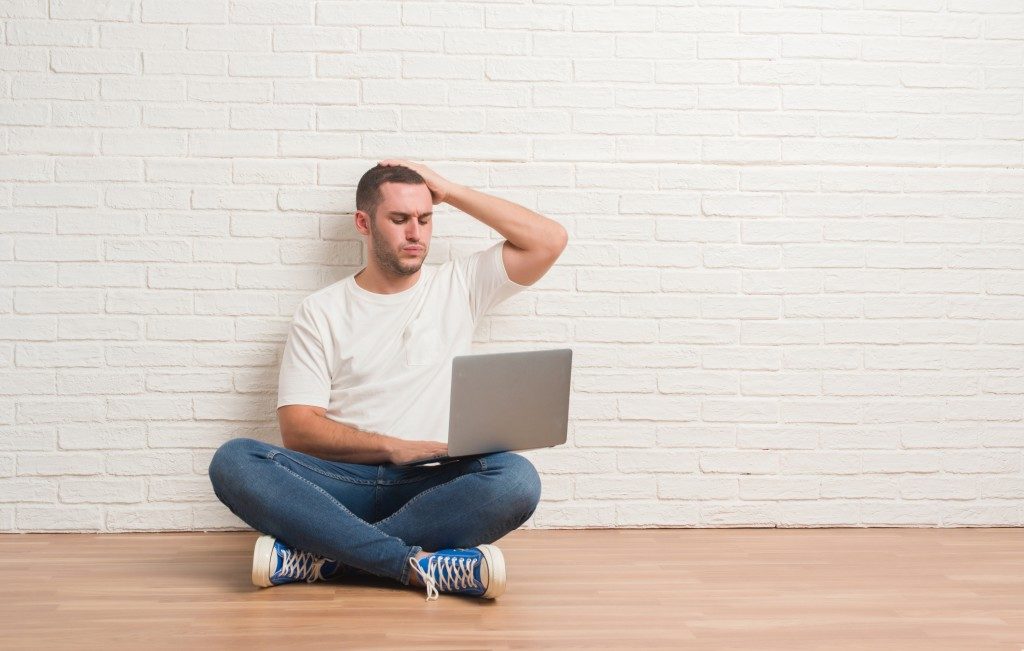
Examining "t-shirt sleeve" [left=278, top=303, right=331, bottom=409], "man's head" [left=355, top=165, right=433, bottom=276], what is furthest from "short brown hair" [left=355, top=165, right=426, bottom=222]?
"t-shirt sleeve" [left=278, top=303, right=331, bottom=409]

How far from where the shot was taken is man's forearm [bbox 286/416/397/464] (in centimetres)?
266

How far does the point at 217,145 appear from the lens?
3.07 meters

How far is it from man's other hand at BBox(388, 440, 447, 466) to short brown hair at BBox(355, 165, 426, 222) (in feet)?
2.24

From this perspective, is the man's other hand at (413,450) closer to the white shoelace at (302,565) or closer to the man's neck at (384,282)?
the white shoelace at (302,565)

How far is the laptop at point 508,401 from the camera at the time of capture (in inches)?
91.5

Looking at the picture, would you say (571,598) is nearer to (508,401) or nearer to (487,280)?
(508,401)

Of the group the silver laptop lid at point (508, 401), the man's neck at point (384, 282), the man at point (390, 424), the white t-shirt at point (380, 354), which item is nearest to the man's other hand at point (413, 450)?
the man at point (390, 424)

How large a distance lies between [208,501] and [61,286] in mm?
814

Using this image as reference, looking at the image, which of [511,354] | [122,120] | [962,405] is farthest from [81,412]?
[962,405]

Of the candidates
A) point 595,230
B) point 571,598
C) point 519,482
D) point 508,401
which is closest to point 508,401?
point 508,401

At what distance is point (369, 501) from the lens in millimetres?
2664

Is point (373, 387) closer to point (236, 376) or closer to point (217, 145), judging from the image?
point (236, 376)

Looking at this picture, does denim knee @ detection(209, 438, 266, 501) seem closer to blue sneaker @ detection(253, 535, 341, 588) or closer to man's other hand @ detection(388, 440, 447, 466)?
blue sneaker @ detection(253, 535, 341, 588)

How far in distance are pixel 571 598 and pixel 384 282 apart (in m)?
1.08
